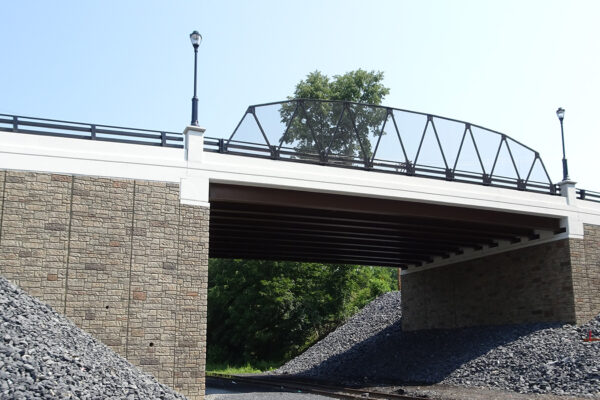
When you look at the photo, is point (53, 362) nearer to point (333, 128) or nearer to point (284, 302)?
point (333, 128)

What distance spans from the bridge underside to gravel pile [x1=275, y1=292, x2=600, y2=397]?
3971 mm

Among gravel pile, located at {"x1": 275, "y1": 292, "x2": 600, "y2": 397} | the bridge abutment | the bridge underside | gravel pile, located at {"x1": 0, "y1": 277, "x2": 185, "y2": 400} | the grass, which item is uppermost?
the bridge underside

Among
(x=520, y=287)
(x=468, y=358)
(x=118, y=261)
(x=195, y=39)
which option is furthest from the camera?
(x=520, y=287)

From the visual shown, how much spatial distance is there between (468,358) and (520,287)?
13.1 feet

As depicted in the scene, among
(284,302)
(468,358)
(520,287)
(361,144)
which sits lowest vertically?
(468,358)

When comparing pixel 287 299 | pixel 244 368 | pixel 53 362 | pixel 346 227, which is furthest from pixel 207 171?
pixel 244 368

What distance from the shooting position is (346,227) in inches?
902

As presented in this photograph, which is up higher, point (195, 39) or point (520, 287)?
point (195, 39)

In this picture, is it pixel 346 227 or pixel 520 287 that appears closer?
pixel 346 227

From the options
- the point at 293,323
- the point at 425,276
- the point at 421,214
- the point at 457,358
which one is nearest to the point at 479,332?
the point at 457,358

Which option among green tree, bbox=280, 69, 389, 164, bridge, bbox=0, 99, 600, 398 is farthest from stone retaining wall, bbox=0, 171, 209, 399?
green tree, bbox=280, 69, 389, 164

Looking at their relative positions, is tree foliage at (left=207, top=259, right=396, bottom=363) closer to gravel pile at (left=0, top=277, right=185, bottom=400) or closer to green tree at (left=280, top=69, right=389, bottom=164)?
green tree at (left=280, top=69, right=389, bottom=164)

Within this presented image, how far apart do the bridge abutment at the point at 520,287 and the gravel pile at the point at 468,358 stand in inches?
24.9

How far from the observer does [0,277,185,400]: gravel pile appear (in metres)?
9.77
